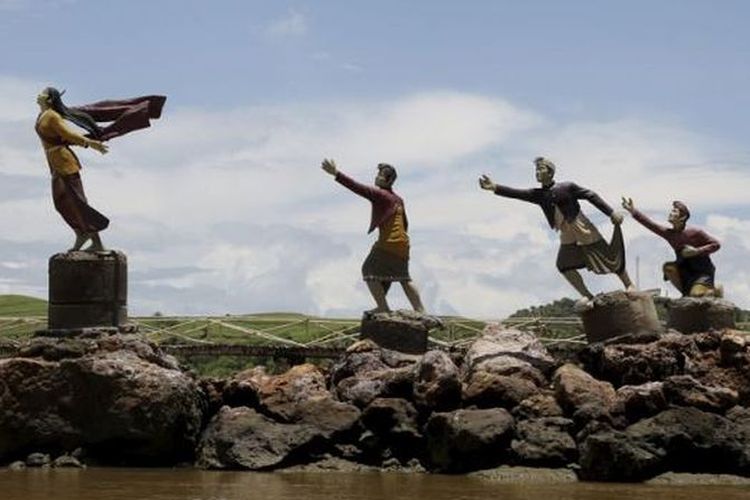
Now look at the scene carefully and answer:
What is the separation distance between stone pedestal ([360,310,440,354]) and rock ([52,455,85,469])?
4.39 meters

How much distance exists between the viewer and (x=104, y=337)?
53.6 feet

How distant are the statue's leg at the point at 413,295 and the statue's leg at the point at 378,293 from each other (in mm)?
392

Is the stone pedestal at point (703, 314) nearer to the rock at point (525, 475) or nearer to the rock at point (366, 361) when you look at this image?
the rock at point (366, 361)

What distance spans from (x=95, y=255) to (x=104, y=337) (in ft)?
4.12

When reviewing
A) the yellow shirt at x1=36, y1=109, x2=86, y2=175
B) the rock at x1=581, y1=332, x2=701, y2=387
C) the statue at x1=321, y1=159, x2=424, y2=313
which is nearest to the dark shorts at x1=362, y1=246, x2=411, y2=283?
the statue at x1=321, y1=159, x2=424, y2=313

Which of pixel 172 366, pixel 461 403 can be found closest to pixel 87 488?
pixel 172 366

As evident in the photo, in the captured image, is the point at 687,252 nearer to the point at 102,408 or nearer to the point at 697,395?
the point at 697,395

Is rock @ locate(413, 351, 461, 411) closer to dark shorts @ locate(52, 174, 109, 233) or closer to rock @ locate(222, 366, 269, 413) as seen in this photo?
rock @ locate(222, 366, 269, 413)

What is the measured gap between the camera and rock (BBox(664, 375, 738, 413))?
1466 cm

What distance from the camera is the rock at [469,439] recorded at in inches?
554

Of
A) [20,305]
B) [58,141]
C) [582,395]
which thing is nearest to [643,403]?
[582,395]

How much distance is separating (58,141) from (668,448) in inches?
347

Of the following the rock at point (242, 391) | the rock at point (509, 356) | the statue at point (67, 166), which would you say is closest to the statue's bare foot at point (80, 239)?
the statue at point (67, 166)

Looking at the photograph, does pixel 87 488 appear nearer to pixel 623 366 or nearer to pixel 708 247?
pixel 623 366
